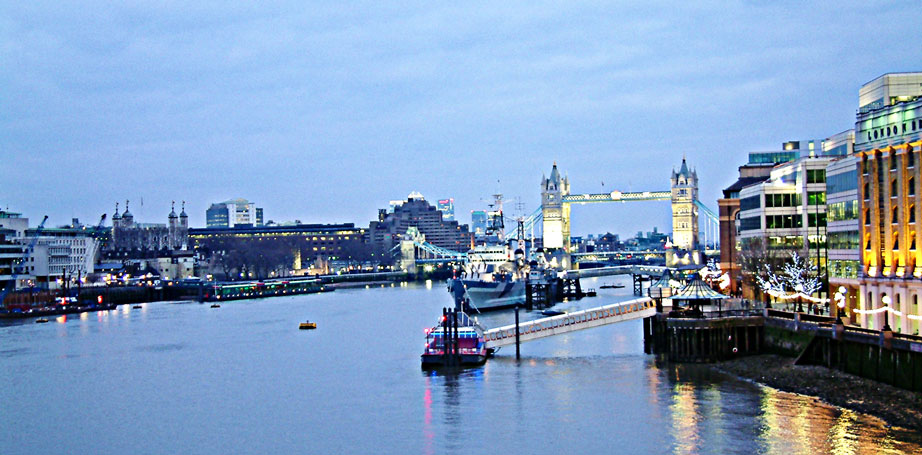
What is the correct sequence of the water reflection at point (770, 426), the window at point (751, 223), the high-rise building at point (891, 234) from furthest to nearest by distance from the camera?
1. the window at point (751, 223)
2. the high-rise building at point (891, 234)
3. the water reflection at point (770, 426)

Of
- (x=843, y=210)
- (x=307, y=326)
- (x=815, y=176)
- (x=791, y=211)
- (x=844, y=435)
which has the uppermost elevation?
(x=815, y=176)

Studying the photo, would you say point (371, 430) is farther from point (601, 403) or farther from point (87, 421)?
point (87, 421)

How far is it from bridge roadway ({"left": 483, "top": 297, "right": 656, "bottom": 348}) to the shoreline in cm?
539

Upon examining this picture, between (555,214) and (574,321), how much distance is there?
132218 millimetres

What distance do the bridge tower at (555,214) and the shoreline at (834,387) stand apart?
134733 millimetres

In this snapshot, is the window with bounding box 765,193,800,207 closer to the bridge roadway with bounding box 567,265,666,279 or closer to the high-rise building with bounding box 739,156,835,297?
the high-rise building with bounding box 739,156,835,297

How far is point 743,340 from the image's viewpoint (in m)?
36.0

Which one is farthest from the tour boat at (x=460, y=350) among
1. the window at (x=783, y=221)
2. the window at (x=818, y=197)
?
the window at (x=783, y=221)

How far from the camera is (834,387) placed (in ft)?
94.1

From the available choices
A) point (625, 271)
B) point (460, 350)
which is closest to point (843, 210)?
point (460, 350)

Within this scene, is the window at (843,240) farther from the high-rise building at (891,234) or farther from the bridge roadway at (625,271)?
the bridge roadway at (625,271)

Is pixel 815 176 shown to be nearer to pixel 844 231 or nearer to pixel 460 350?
pixel 844 231

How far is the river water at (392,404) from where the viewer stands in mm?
25047

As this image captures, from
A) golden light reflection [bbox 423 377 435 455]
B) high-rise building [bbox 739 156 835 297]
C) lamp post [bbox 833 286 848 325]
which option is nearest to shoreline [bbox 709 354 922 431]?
lamp post [bbox 833 286 848 325]
